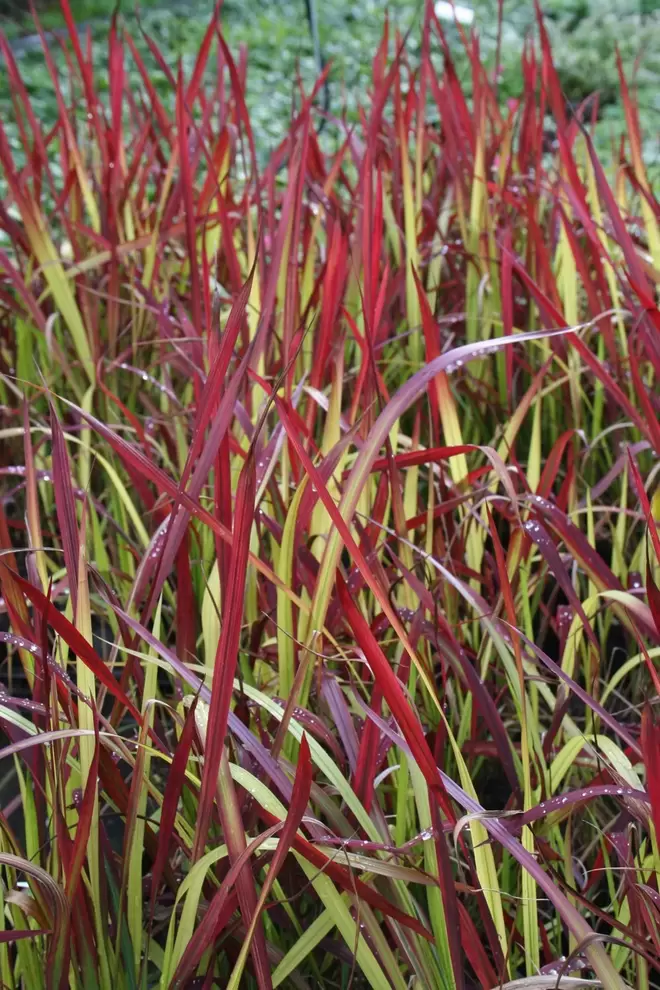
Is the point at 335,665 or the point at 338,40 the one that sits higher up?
the point at 338,40

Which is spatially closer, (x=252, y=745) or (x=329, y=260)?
(x=252, y=745)

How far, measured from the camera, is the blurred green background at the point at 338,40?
4156mm

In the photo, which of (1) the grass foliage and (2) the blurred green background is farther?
(2) the blurred green background

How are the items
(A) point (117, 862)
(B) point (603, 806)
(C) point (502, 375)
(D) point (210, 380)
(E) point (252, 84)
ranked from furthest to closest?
(E) point (252, 84)
(C) point (502, 375)
(B) point (603, 806)
(A) point (117, 862)
(D) point (210, 380)

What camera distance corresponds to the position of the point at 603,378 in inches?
31.6

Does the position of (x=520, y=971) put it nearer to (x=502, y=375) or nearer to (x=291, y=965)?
(x=291, y=965)

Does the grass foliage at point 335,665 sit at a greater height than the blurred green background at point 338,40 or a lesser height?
lesser

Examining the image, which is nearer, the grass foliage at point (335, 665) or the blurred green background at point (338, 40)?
the grass foliage at point (335, 665)

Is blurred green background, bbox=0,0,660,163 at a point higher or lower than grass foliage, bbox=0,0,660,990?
higher

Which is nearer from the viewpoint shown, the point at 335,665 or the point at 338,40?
the point at 335,665

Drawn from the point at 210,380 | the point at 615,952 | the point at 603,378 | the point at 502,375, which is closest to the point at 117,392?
the point at 502,375

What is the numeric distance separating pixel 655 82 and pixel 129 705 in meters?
4.75

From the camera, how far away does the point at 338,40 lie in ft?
15.7

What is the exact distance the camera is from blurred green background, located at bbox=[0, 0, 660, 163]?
416cm
